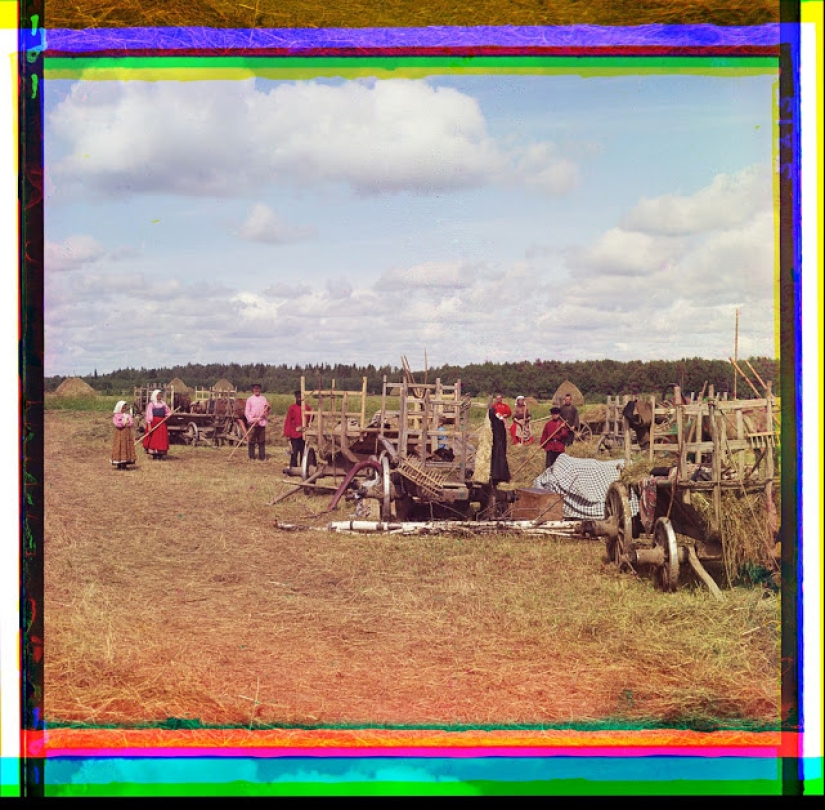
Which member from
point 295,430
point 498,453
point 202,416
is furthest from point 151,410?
point 498,453

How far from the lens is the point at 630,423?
7.98 meters

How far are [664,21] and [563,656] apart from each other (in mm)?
3639

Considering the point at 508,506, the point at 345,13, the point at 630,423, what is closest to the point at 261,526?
the point at 508,506

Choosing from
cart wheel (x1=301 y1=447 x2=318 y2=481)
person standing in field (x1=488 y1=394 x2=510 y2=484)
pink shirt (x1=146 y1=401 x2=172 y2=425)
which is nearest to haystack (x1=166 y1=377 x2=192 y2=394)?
pink shirt (x1=146 y1=401 x2=172 y2=425)

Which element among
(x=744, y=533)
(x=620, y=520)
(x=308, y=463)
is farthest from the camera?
(x=308, y=463)

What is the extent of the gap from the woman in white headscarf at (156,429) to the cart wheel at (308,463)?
4.43m

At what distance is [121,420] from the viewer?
43.9ft

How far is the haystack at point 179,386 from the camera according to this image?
20406 millimetres

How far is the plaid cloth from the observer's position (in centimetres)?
924

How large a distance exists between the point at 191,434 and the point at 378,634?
557 inches

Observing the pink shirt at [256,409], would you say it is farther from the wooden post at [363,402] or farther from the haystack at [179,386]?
the wooden post at [363,402]

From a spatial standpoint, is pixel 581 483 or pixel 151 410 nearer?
pixel 581 483

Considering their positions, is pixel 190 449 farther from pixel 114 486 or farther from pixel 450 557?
pixel 450 557

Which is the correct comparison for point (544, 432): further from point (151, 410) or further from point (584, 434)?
point (584, 434)
